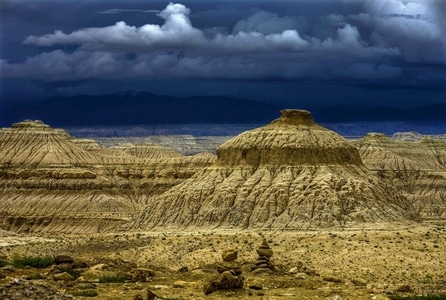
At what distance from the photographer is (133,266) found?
49.6 metres

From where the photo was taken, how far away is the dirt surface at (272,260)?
40125 millimetres

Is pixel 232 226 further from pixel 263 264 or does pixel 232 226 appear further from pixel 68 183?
pixel 68 183

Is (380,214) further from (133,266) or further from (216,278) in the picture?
(216,278)

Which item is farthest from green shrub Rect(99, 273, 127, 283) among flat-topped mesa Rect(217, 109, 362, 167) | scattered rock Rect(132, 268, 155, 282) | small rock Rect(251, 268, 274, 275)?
flat-topped mesa Rect(217, 109, 362, 167)

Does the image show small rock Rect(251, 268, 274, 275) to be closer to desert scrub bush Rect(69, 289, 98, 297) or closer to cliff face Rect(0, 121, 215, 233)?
desert scrub bush Rect(69, 289, 98, 297)

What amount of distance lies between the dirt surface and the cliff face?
156 feet

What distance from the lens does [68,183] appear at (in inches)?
6171

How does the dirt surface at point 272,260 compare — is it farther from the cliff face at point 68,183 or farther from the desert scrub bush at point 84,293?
the cliff face at point 68,183

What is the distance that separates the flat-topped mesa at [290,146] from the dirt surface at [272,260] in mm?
14351

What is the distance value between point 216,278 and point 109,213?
10839 cm

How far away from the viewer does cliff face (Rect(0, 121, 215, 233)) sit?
14588cm

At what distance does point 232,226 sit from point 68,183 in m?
71.6

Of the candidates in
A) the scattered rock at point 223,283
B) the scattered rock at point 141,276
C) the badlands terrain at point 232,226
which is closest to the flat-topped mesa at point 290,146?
the badlands terrain at point 232,226

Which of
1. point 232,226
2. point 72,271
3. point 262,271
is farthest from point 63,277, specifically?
point 232,226
